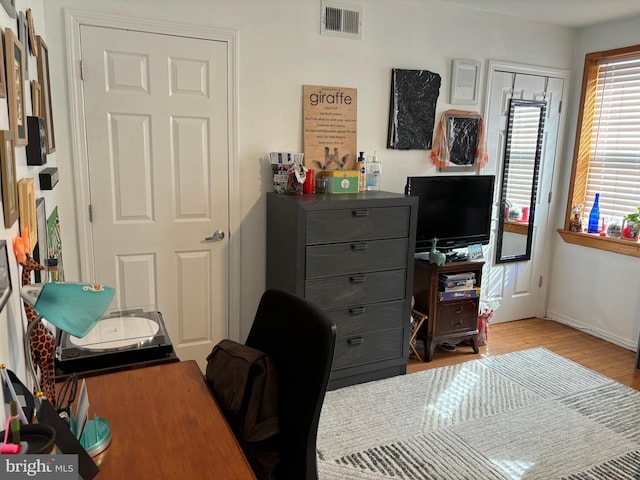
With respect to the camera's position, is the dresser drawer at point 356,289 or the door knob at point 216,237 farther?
the door knob at point 216,237

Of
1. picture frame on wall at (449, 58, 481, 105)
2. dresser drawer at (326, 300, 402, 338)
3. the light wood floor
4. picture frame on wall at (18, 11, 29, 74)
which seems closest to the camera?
picture frame on wall at (18, 11, 29, 74)

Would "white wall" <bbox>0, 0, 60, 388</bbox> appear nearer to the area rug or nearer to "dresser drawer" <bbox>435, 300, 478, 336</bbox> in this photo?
the area rug

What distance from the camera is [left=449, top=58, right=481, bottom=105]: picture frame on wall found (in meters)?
3.52

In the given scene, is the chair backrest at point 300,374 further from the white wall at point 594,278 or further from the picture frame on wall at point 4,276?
the white wall at point 594,278

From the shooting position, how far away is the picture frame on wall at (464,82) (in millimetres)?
3516

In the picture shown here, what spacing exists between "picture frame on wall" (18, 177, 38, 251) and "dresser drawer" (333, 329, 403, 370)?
190 cm

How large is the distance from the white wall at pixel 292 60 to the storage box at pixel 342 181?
305 mm

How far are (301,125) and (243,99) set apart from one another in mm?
408

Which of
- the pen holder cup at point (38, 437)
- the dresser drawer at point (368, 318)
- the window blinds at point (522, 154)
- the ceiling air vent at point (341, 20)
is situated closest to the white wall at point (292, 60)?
the ceiling air vent at point (341, 20)

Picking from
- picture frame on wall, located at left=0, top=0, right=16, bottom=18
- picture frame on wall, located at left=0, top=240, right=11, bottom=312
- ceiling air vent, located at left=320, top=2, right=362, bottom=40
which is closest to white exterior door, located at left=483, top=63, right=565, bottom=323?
ceiling air vent, located at left=320, top=2, right=362, bottom=40

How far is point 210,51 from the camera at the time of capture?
9.04 feet

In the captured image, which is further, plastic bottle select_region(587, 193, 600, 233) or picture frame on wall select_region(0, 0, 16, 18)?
plastic bottle select_region(587, 193, 600, 233)

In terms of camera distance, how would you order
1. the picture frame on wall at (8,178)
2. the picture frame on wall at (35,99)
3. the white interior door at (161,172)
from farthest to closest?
the white interior door at (161,172) → the picture frame on wall at (35,99) → the picture frame on wall at (8,178)

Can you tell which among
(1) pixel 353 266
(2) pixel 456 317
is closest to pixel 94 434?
(1) pixel 353 266
